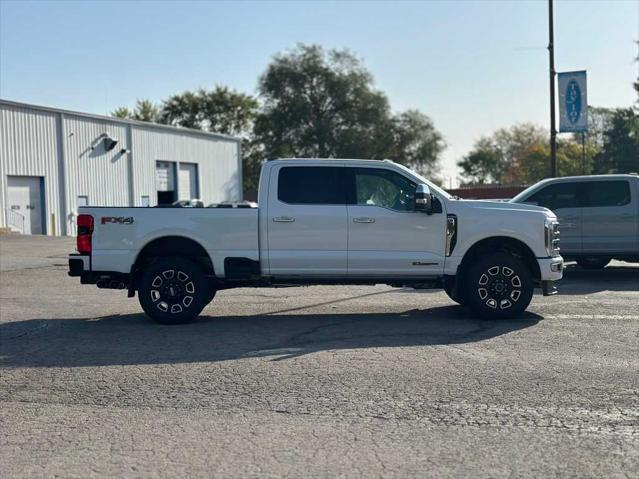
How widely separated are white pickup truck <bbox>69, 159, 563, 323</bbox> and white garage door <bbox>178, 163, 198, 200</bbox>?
39714 mm

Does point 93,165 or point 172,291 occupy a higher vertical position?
point 93,165

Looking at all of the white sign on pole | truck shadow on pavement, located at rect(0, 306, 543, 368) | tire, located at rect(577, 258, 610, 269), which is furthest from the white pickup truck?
the white sign on pole

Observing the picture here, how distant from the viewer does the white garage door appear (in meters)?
50.1

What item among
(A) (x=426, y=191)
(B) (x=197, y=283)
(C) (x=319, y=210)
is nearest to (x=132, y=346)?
(B) (x=197, y=283)

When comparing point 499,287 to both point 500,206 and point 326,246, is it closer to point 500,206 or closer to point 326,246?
point 500,206

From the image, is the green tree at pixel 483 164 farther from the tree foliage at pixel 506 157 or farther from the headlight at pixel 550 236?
the headlight at pixel 550 236

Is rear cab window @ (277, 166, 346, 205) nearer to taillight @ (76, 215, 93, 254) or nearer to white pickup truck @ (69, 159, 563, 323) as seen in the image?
white pickup truck @ (69, 159, 563, 323)

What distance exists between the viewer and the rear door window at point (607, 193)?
15.7 m

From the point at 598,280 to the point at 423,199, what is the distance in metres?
6.77

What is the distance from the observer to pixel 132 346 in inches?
365

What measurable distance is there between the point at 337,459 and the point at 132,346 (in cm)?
467

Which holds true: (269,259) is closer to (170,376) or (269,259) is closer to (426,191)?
(426,191)

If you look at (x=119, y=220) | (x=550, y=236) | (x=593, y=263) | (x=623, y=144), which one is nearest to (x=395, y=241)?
(x=550, y=236)

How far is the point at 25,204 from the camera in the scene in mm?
36969
